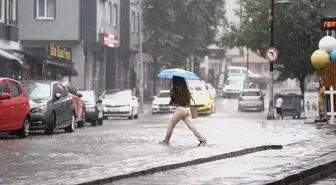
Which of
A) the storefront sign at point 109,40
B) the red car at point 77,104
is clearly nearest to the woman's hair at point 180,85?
the red car at point 77,104

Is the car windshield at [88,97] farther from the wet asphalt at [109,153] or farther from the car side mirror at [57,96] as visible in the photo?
the wet asphalt at [109,153]

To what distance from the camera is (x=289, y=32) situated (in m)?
51.4

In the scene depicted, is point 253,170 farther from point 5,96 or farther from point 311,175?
point 5,96

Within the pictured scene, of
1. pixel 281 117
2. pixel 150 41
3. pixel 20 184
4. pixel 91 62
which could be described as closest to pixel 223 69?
pixel 150 41

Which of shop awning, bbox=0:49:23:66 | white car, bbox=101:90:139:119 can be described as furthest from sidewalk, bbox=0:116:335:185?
→ white car, bbox=101:90:139:119

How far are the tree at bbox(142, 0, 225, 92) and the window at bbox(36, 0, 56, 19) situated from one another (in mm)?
13963

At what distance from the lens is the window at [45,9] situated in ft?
181

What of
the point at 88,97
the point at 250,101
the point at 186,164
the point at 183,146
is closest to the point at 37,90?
the point at 183,146

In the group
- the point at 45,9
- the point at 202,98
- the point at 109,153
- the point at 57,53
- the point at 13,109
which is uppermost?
the point at 45,9

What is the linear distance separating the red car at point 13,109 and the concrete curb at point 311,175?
9.07m

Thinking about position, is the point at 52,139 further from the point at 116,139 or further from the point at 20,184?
the point at 20,184

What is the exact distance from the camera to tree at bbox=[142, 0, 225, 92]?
68688mm

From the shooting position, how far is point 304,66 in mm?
52469

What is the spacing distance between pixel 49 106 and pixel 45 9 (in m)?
30.9
